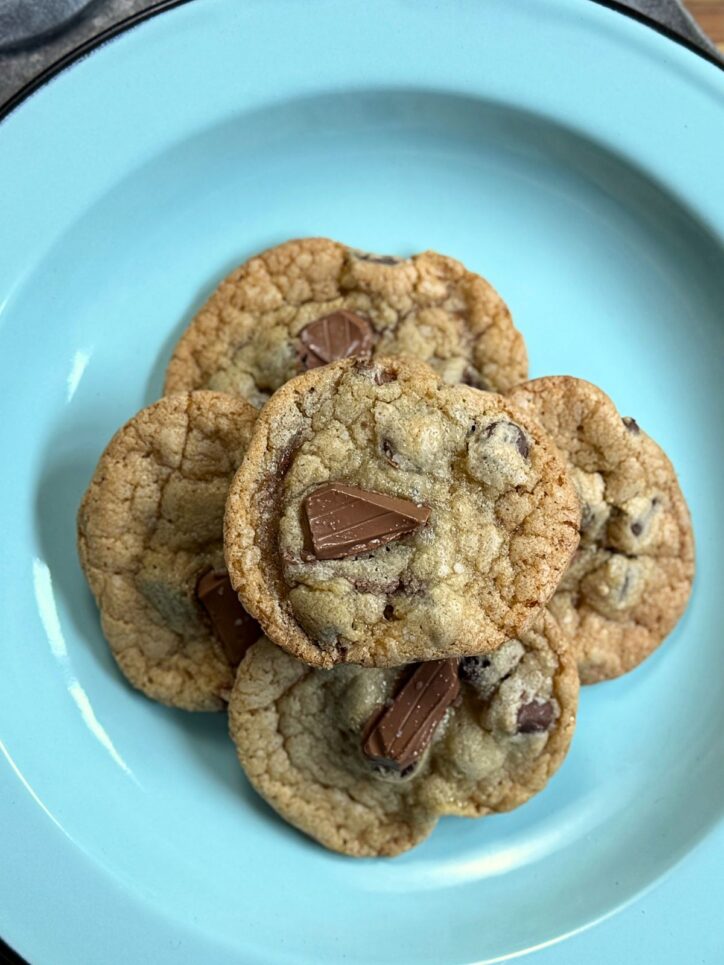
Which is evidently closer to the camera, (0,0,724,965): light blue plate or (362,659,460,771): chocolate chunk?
(362,659,460,771): chocolate chunk

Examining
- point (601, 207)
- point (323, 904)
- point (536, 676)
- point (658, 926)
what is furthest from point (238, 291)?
point (658, 926)

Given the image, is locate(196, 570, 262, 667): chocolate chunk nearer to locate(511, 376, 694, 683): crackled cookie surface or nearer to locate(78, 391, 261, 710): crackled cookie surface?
locate(78, 391, 261, 710): crackled cookie surface

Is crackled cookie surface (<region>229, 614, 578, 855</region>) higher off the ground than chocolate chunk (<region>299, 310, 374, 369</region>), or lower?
lower

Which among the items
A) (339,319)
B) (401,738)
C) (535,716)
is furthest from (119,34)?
(535,716)

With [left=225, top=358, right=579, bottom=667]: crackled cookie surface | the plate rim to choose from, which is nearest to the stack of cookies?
[left=225, top=358, right=579, bottom=667]: crackled cookie surface

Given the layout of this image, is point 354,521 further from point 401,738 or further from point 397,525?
point 401,738

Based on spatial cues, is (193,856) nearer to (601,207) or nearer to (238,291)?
(238,291)

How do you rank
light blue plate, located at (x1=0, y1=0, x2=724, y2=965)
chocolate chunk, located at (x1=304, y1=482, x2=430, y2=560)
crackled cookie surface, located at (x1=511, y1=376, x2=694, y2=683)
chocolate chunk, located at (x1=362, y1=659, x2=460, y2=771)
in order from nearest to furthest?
chocolate chunk, located at (x1=304, y1=482, x2=430, y2=560) < chocolate chunk, located at (x1=362, y1=659, x2=460, y2=771) < crackled cookie surface, located at (x1=511, y1=376, x2=694, y2=683) < light blue plate, located at (x1=0, y1=0, x2=724, y2=965)

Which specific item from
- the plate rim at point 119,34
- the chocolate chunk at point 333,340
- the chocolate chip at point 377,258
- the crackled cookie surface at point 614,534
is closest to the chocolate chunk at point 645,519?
the crackled cookie surface at point 614,534
